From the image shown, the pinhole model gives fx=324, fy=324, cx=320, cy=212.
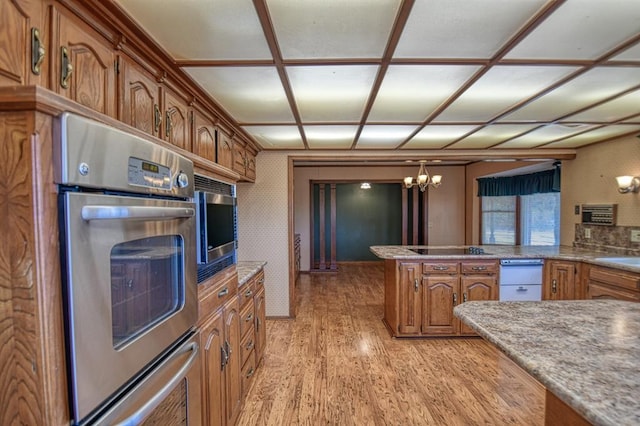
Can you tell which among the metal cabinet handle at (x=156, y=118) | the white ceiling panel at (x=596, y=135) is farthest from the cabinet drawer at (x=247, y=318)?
the white ceiling panel at (x=596, y=135)

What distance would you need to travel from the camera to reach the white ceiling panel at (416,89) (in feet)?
6.16

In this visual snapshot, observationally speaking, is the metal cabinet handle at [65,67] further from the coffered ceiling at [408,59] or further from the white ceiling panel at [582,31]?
the white ceiling panel at [582,31]

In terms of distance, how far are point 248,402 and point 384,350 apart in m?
1.49

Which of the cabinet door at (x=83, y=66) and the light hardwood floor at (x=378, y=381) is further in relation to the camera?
the light hardwood floor at (x=378, y=381)

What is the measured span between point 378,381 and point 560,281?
2.35 metres

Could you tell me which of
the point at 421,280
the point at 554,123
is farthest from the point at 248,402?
the point at 554,123

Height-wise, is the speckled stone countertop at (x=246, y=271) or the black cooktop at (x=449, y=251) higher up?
the black cooktop at (x=449, y=251)

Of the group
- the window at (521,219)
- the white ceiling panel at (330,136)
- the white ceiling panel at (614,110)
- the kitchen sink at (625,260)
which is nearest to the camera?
the white ceiling panel at (614,110)

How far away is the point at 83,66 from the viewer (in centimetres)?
123

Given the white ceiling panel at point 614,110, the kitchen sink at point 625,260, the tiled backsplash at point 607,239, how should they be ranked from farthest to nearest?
the tiled backsplash at point 607,239, the kitchen sink at point 625,260, the white ceiling panel at point 614,110

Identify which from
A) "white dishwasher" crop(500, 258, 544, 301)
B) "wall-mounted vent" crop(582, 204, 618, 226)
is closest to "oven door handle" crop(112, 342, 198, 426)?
"white dishwasher" crop(500, 258, 544, 301)

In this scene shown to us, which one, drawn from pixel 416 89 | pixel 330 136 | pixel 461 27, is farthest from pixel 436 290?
pixel 461 27

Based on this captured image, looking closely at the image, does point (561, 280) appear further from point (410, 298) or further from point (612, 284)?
point (410, 298)

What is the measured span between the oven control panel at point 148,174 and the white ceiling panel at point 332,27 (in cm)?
78
